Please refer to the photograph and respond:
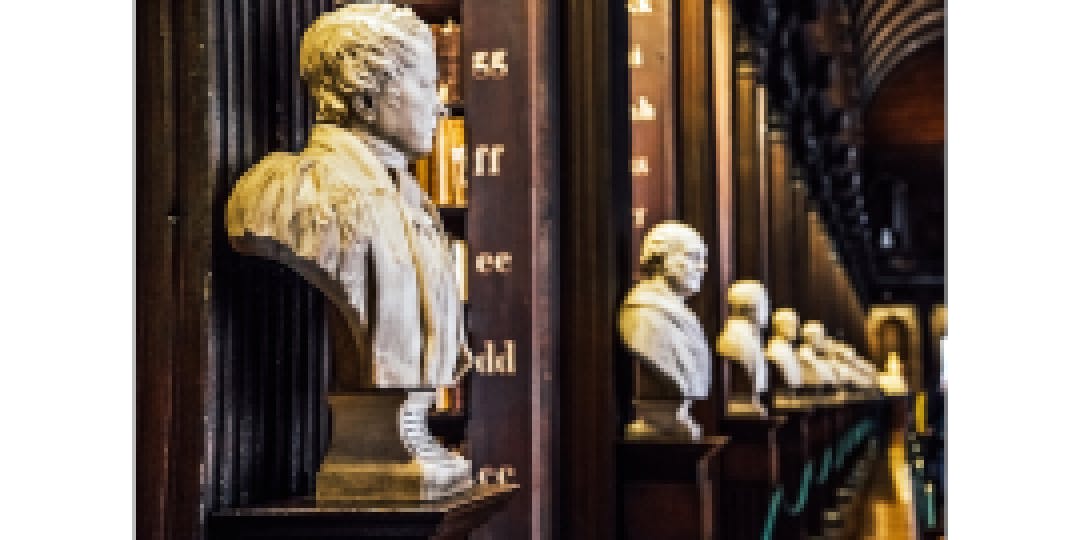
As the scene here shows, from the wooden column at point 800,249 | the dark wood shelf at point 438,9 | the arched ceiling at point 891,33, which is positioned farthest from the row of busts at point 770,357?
the arched ceiling at point 891,33

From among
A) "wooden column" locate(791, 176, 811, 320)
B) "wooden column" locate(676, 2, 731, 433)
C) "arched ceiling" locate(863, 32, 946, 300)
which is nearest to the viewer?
"wooden column" locate(676, 2, 731, 433)

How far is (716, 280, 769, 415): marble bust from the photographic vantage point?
7121 millimetres

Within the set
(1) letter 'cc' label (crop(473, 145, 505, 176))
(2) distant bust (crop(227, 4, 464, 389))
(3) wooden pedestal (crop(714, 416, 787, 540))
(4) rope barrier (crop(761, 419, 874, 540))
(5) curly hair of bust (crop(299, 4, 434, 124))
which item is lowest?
(4) rope barrier (crop(761, 419, 874, 540))

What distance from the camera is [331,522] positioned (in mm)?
2291

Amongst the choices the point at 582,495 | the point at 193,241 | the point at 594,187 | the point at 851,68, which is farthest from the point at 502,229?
the point at 851,68

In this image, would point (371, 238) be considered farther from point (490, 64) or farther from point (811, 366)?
point (811, 366)

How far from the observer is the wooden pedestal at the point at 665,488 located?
16.6 ft

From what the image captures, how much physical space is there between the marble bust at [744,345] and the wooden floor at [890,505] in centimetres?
120

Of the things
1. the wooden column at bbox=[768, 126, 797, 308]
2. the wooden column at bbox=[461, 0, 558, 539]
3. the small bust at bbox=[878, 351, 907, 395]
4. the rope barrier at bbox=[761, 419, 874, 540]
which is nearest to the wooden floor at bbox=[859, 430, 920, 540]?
the rope barrier at bbox=[761, 419, 874, 540]

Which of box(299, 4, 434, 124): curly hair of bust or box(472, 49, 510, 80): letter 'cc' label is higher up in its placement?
box(472, 49, 510, 80): letter 'cc' label

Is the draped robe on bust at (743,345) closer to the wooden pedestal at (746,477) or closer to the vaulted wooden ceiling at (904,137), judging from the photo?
the wooden pedestal at (746,477)

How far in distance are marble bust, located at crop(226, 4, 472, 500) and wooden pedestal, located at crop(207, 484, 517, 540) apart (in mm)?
94

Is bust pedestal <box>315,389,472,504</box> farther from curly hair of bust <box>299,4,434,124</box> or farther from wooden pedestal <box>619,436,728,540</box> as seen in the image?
wooden pedestal <box>619,436,728,540</box>
